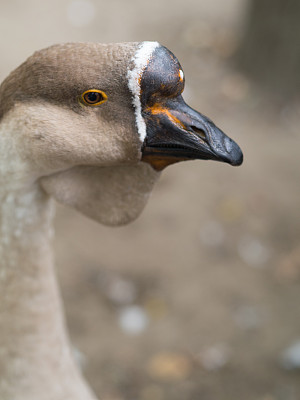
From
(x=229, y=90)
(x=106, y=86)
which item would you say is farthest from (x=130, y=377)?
(x=229, y=90)

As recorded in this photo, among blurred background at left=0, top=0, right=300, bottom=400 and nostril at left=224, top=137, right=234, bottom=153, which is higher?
blurred background at left=0, top=0, right=300, bottom=400

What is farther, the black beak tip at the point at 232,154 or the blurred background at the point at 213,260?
the blurred background at the point at 213,260

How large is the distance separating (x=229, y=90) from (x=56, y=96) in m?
5.45

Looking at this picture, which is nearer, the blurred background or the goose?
the goose

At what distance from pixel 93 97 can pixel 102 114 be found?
65mm

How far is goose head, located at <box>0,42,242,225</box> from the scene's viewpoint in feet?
5.85

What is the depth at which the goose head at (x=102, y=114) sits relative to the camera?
1.78 m

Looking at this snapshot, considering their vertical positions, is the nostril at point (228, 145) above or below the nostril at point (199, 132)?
below

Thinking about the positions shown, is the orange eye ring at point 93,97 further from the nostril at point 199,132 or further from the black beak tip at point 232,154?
the black beak tip at point 232,154

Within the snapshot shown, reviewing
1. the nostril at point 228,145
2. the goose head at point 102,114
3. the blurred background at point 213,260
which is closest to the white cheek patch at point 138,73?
the goose head at point 102,114

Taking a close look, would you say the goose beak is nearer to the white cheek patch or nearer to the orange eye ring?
the white cheek patch

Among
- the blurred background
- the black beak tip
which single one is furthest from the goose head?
the blurred background

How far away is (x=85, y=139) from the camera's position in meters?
1.85

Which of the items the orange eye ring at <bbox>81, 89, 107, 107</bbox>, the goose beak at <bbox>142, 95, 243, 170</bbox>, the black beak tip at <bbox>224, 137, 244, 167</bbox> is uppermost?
the orange eye ring at <bbox>81, 89, 107, 107</bbox>
